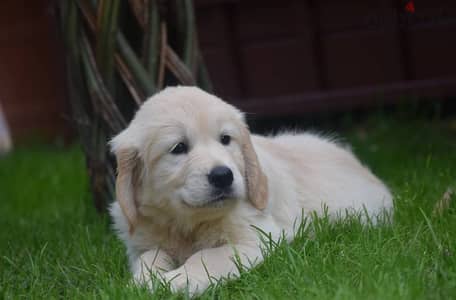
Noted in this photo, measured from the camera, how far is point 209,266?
332 cm

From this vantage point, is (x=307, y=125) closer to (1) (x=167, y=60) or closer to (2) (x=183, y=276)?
(1) (x=167, y=60)

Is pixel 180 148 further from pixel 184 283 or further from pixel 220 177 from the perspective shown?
pixel 184 283

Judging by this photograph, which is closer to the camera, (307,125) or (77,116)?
(77,116)

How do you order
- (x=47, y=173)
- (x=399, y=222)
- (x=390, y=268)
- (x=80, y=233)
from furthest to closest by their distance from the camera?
(x=47, y=173) < (x=80, y=233) < (x=399, y=222) < (x=390, y=268)

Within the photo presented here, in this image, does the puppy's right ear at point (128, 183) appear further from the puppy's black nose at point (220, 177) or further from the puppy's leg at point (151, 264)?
the puppy's black nose at point (220, 177)

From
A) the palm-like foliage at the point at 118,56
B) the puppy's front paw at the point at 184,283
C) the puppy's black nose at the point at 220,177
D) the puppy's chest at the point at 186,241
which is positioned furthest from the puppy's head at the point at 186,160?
the palm-like foliage at the point at 118,56

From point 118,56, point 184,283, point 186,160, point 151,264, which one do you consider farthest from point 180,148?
point 118,56

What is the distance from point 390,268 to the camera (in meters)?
3.01

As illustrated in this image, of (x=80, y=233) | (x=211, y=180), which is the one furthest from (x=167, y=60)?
(x=211, y=180)

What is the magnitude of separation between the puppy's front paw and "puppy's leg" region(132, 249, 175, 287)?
0.07m

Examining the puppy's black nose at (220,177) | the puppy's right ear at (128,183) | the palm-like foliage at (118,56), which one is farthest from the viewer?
the palm-like foliage at (118,56)

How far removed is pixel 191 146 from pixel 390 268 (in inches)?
39.9

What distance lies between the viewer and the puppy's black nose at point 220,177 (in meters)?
3.31

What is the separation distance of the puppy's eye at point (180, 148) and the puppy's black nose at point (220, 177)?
23 centimetres
